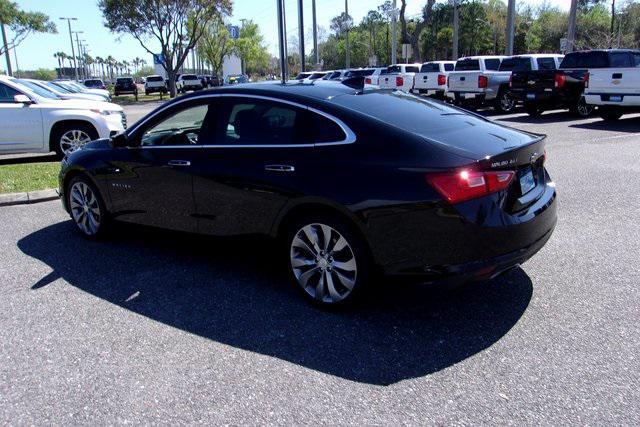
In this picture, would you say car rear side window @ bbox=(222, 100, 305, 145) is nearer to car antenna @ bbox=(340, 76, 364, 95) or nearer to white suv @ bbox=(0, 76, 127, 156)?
car antenna @ bbox=(340, 76, 364, 95)

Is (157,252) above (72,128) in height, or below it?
below

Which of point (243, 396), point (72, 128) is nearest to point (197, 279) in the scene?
point (243, 396)

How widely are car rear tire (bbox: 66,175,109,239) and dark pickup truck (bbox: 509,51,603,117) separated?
14.6 metres

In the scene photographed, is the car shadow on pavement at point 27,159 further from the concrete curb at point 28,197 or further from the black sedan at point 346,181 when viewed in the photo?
the black sedan at point 346,181

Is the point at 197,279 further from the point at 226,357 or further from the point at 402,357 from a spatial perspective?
the point at 402,357

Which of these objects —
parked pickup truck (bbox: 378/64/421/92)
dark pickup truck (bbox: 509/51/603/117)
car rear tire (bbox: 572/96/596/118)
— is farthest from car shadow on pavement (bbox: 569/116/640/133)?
parked pickup truck (bbox: 378/64/421/92)

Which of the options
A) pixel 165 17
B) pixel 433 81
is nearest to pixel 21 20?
pixel 165 17

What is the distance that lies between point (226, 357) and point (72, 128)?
30.3 feet

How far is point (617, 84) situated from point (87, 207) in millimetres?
14076

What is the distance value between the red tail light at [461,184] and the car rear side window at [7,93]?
10342 mm

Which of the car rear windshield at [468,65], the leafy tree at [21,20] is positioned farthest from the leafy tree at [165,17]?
the car rear windshield at [468,65]

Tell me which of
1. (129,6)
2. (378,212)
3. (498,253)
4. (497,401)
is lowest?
(497,401)

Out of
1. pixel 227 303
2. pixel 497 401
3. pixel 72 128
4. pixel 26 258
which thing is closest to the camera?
pixel 497 401

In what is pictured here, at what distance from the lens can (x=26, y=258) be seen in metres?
5.44
